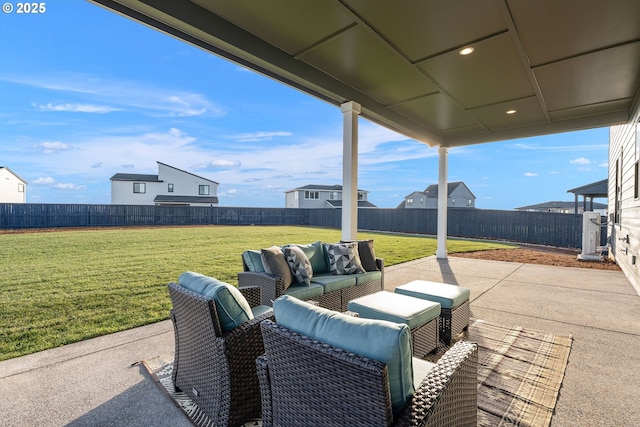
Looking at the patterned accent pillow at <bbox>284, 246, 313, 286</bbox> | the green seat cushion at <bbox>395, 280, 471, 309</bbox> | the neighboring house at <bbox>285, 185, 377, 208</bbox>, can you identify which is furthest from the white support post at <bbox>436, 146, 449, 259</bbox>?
the neighboring house at <bbox>285, 185, 377, 208</bbox>

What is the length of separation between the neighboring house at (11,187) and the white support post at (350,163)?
28.8m

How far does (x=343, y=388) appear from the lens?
1.16m

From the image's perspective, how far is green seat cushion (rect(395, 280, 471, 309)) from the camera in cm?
307

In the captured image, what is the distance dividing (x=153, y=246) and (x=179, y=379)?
27.6 ft

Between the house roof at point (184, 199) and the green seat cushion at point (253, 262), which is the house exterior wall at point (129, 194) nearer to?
the house roof at point (184, 199)

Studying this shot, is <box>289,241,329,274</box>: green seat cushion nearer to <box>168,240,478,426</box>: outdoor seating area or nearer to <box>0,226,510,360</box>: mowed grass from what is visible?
<box>168,240,478,426</box>: outdoor seating area

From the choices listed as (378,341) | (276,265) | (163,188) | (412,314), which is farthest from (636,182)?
(163,188)

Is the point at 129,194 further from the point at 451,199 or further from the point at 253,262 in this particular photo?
the point at 451,199

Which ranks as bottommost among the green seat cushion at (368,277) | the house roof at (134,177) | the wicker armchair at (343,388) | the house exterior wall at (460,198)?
the green seat cushion at (368,277)

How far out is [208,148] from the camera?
1249 inches

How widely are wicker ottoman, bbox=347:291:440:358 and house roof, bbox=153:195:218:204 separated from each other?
27.8 meters

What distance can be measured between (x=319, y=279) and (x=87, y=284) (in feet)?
12.8

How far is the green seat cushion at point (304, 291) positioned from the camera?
334 centimetres

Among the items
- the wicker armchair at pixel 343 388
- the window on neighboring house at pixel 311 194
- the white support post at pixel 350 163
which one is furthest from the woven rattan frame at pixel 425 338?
the window on neighboring house at pixel 311 194
